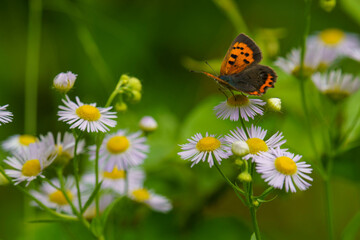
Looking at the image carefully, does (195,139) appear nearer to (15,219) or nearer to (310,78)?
(310,78)

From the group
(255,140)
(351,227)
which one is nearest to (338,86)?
(351,227)

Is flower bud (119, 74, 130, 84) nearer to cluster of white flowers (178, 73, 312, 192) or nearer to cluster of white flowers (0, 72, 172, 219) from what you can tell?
cluster of white flowers (0, 72, 172, 219)

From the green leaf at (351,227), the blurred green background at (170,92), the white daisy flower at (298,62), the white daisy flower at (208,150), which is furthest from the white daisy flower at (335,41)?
the white daisy flower at (208,150)

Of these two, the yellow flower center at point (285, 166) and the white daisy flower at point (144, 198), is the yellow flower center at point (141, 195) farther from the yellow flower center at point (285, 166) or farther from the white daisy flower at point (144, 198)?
the yellow flower center at point (285, 166)

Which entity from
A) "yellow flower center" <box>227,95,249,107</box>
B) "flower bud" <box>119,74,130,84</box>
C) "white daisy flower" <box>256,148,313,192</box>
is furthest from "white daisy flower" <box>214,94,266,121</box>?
"flower bud" <box>119,74,130,84</box>

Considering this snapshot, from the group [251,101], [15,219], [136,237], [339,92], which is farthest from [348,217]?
[15,219]
